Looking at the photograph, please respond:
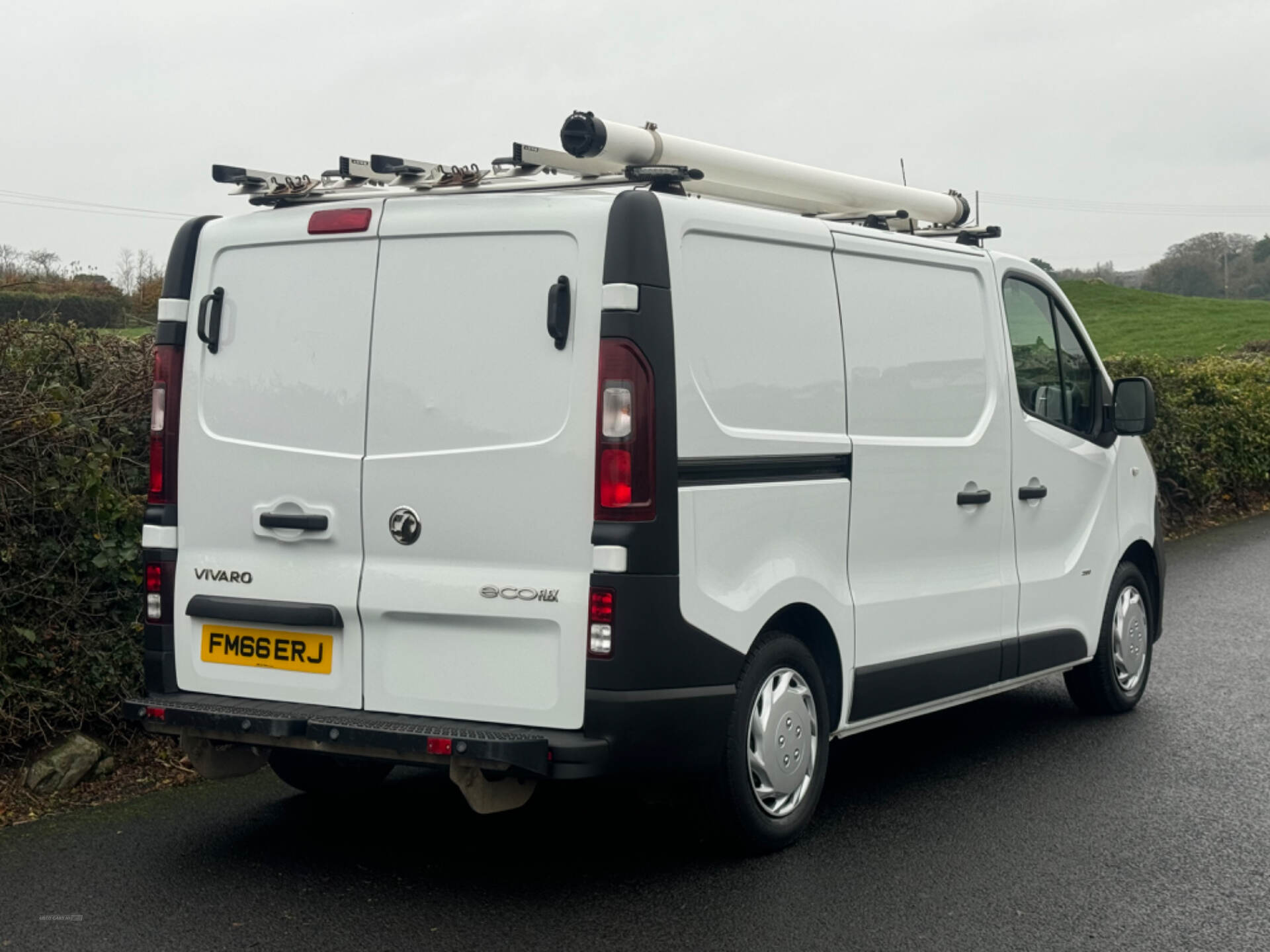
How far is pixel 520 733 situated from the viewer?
4.82 m

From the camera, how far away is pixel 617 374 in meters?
4.77

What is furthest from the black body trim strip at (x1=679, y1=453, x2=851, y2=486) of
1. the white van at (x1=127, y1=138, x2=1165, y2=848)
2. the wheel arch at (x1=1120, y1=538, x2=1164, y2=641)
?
the wheel arch at (x1=1120, y1=538, x2=1164, y2=641)

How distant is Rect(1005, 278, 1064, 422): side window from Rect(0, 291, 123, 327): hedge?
4330mm

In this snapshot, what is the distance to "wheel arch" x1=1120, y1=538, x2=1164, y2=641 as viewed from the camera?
8.08 metres

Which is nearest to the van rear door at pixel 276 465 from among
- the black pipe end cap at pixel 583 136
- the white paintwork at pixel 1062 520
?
the black pipe end cap at pixel 583 136

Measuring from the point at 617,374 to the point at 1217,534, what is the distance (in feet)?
42.9

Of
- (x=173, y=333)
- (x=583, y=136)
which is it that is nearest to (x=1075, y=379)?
(x=583, y=136)

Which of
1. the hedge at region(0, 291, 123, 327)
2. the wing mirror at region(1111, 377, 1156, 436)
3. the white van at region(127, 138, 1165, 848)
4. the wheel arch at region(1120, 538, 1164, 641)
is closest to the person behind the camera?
the white van at region(127, 138, 1165, 848)

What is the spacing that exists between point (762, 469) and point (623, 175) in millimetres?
1077

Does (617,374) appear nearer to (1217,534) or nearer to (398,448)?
(398,448)

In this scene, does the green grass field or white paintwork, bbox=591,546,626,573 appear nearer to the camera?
white paintwork, bbox=591,546,626,573

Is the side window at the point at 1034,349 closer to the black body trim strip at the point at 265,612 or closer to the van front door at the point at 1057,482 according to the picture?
the van front door at the point at 1057,482

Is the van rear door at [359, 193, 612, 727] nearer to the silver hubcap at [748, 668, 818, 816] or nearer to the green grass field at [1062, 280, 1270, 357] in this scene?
the silver hubcap at [748, 668, 818, 816]

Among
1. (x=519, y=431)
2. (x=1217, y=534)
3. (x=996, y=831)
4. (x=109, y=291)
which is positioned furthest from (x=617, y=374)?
(x=1217, y=534)
